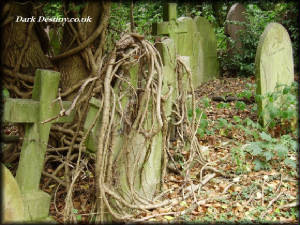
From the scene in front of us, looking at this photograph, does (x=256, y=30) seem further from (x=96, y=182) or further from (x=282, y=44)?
(x=96, y=182)

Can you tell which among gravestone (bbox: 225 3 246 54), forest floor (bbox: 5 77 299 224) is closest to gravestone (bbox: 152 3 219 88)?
gravestone (bbox: 225 3 246 54)

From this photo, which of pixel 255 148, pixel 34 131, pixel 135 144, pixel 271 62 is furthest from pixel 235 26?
pixel 34 131

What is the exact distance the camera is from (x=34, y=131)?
9.02 feet

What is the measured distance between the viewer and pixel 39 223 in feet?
8.52

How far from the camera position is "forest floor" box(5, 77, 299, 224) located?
3.04 metres

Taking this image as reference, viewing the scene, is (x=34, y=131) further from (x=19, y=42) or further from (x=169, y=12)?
(x=169, y=12)

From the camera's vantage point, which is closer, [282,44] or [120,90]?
[120,90]

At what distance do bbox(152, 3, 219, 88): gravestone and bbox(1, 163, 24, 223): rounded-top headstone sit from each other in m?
4.41

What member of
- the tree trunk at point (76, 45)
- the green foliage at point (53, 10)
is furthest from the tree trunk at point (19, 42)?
the green foliage at point (53, 10)

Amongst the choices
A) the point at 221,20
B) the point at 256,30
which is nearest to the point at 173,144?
the point at 256,30

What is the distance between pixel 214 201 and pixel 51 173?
1622 mm

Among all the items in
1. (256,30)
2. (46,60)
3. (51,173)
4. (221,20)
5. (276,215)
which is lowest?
(276,215)

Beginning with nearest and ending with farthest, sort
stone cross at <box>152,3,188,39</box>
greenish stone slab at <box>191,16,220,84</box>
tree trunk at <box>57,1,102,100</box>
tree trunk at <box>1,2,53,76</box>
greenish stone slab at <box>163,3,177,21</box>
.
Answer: tree trunk at <box>1,2,53,76</box> < tree trunk at <box>57,1,102,100</box> < stone cross at <box>152,3,188,39</box> < greenish stone slab at <box>163,3,177,21</box> < greenish stone slab at <box>191,16,220,84</box>

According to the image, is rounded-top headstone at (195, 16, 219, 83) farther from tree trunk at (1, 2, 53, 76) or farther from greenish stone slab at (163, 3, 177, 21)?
tree trunk at (1, 2, 53, 76)
